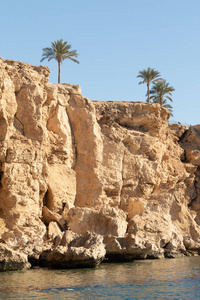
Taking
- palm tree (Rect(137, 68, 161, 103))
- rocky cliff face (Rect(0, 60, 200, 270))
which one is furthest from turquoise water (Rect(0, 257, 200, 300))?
palm tree (Rect(137, 68, 161, 103))

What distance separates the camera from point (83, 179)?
37.3 m

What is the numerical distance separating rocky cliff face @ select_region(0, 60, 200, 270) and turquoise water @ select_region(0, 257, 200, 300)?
1.56 m

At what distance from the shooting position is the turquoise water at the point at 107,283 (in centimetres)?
1889

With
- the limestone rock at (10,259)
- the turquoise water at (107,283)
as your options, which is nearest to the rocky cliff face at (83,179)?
the limestone rock at (10,259)

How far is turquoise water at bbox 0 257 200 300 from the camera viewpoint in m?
18.9

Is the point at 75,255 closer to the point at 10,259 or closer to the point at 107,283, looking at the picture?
the point at 10,259

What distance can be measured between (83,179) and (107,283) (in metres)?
16.4

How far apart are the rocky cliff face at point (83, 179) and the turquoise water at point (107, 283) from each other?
5.12ft

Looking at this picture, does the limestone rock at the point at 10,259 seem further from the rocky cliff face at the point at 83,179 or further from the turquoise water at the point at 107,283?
the turquoise water at the point at 107,283

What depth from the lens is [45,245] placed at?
A: 2764cm

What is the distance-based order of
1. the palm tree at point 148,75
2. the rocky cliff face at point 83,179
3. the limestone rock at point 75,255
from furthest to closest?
the palm tree at point 148,75
the rocky cliff face at point 83,179
the limestone rock at point 75,255

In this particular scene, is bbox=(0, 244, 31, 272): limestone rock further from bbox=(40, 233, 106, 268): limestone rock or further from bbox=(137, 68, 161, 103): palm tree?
bbox=(137, 68, 161, 103): palm tree

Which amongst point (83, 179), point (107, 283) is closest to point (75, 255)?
point (107, 283)

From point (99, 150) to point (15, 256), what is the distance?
49.3 ft
